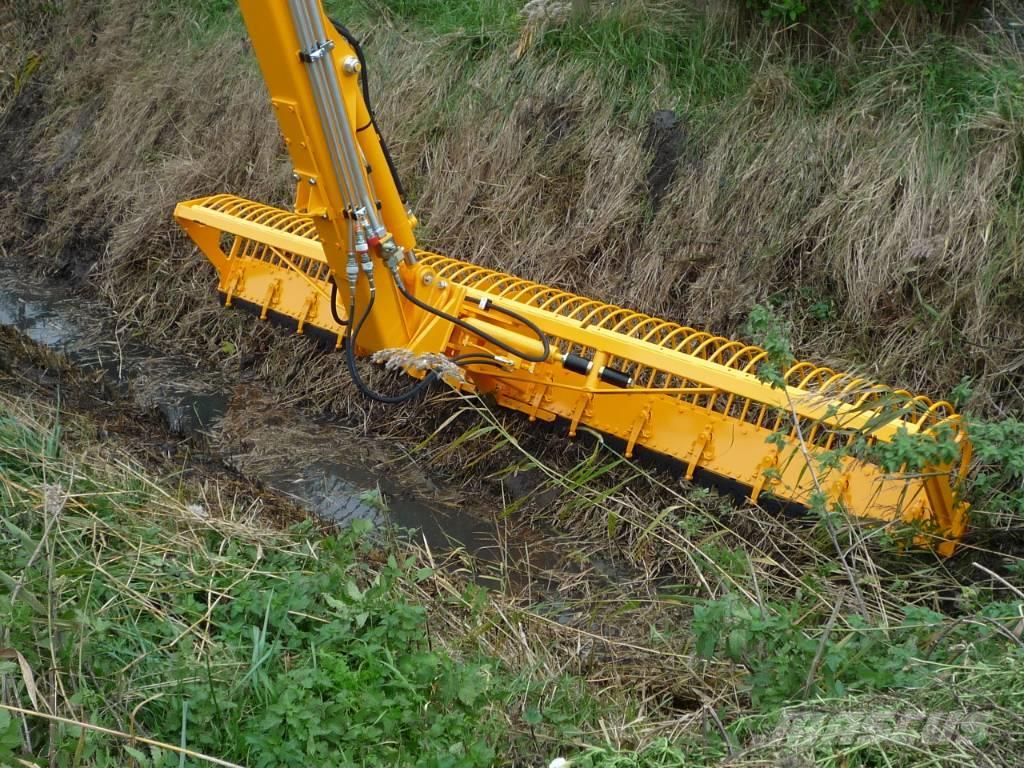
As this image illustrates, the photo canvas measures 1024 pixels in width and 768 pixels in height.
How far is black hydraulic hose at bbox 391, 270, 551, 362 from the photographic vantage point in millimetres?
4469

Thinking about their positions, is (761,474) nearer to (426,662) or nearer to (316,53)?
(426,662)

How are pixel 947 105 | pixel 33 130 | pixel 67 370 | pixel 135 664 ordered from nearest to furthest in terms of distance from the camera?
pixel 135 664 → pixel 947 105 → pixel 67 370 → pixel 33 130

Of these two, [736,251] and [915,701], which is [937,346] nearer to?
[736,251]

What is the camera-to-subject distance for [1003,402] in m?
4.28

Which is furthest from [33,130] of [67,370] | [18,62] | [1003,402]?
[1003,402]

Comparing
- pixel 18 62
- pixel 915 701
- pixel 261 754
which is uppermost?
pixel 18 62

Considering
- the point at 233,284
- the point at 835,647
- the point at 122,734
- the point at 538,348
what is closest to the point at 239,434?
the point at 233,284

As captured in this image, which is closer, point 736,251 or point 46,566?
point 46,566

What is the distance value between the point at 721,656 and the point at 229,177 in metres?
5.25

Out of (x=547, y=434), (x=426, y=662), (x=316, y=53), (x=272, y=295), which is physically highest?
(x=316, y=53)

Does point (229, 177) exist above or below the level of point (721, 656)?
above

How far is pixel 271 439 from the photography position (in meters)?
5.27

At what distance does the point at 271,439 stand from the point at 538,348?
1600 millimetres

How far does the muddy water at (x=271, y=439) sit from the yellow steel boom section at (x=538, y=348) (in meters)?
0.55
